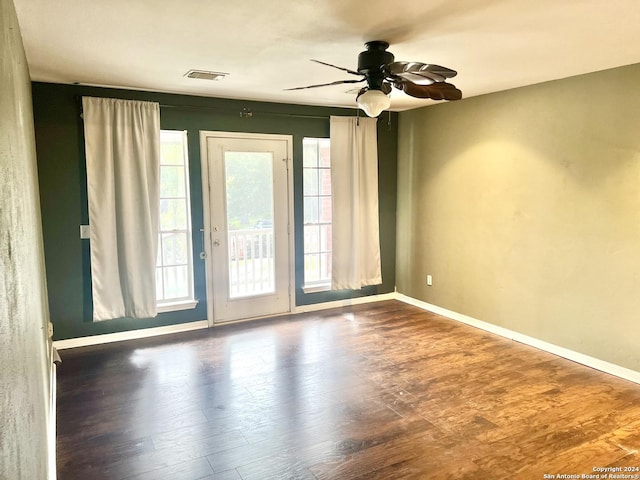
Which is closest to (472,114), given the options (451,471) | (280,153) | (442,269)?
(442,269)

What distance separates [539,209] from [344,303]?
8.64 ft

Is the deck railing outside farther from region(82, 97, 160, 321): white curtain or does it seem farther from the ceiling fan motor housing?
the ceiling fan motor housing

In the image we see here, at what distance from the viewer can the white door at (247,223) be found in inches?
194

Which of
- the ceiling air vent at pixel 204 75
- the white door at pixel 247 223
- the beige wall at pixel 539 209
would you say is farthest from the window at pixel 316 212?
the ceiling air vent at pixel 204 75

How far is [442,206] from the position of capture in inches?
211

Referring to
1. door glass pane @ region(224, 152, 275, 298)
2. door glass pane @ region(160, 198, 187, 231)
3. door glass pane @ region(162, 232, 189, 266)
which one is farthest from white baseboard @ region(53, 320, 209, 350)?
door glass pane @ region(160, 198, 187, 231)

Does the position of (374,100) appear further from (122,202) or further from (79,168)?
(79,168)

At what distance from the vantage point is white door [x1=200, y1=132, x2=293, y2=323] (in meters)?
4.92

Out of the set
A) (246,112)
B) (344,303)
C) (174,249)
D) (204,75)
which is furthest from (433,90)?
(344,303)

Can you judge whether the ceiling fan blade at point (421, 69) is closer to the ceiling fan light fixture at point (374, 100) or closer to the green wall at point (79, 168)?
the ceiling fan light fixture at point (374, 100)

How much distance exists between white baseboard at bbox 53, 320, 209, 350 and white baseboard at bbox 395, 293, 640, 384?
2761 mm

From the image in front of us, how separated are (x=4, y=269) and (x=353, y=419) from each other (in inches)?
98.1

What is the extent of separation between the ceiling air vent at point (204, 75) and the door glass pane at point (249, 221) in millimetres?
1138

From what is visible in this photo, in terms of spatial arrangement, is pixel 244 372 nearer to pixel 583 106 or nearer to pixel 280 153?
pixel 280 153
